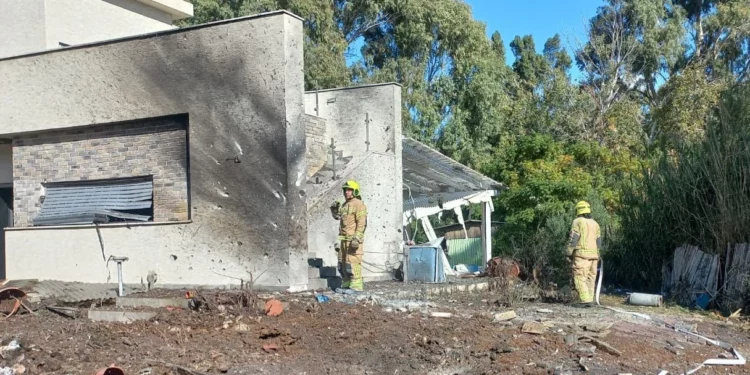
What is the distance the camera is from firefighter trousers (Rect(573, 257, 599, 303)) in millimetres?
11797

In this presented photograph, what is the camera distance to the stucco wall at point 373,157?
14617mm

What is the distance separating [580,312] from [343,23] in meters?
23.7

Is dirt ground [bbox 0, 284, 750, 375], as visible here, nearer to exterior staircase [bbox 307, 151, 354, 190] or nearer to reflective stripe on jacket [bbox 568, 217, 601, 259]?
reflective stripe on jacket [bbox 568, 217, 601, 259]

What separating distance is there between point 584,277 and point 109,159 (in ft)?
28.2

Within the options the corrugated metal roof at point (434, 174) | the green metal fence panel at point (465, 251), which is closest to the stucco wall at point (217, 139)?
the corrugated metal roof at point (434, 174)

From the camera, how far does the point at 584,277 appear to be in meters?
11.8

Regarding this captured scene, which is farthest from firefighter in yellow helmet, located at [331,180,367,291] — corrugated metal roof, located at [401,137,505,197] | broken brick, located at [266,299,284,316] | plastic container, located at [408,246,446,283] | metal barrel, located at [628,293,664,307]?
metal barrel, located at [628,293,664,307]

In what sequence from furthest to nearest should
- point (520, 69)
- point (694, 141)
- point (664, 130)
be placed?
point (520, 69), point (664, 130), point (694, 141)

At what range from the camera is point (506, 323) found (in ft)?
30.3

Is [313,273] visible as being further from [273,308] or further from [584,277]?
[584,277]

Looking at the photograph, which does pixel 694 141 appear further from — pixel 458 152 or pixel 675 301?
pixel 458 152

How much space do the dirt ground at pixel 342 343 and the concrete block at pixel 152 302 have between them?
438mm

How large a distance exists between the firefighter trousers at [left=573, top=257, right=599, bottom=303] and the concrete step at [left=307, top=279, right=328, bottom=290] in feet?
14.0

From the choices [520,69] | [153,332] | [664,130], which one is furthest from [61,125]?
[520,69]
